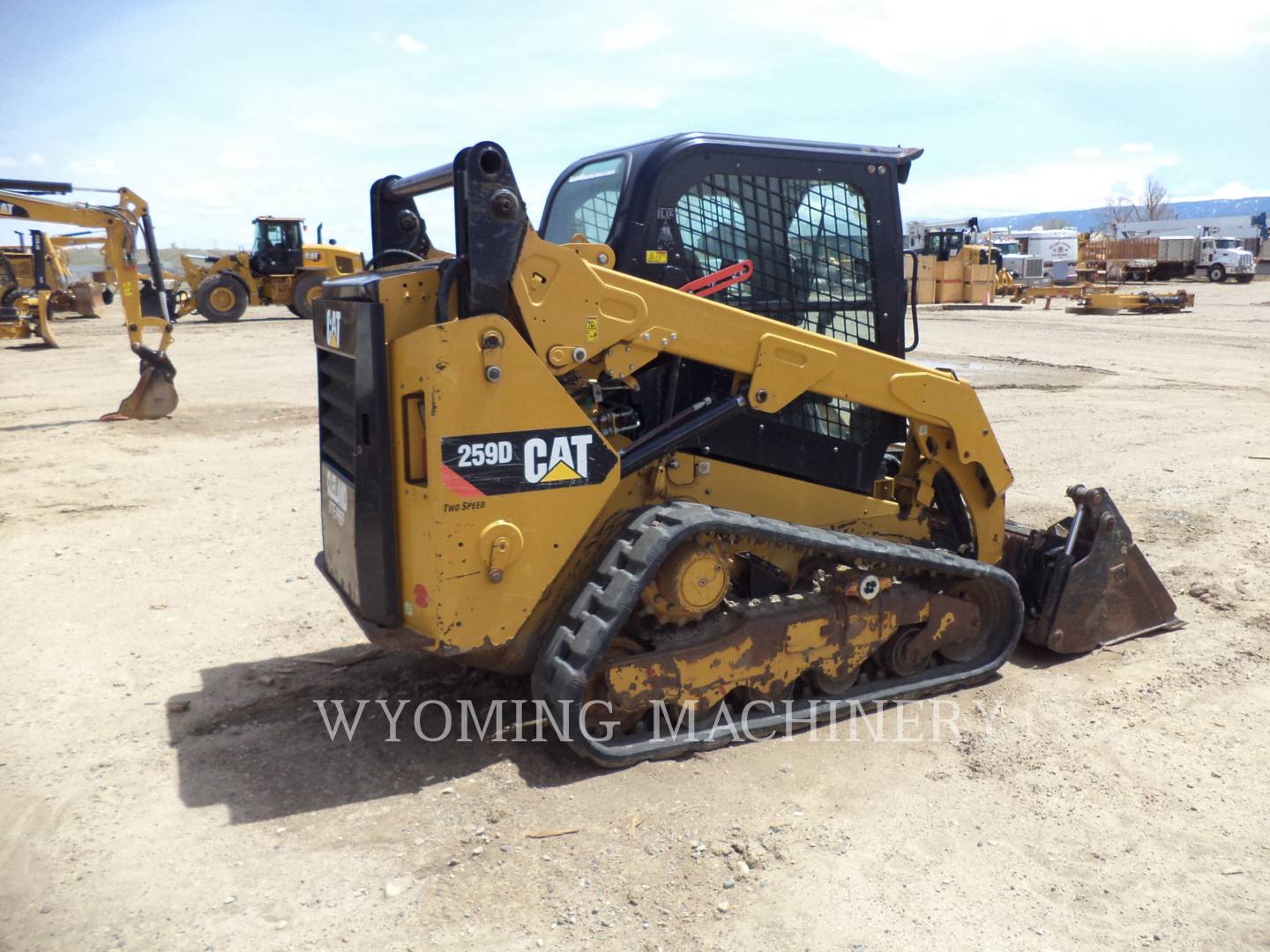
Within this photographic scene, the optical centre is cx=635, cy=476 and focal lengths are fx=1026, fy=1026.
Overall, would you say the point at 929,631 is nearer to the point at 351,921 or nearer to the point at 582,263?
the point at 582,263

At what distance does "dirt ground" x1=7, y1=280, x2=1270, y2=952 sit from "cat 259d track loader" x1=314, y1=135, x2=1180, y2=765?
1.18ft

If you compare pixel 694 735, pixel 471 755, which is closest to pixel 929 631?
pixel 694 735

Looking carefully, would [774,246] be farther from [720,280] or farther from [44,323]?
[44,323]

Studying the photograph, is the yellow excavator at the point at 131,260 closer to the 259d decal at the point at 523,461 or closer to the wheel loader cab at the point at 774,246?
the wheel loader cab at the point at 774,246

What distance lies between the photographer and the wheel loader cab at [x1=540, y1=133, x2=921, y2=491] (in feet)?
14.4

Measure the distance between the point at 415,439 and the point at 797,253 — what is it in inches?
80.1

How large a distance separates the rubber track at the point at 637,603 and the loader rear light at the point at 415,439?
2.55ft

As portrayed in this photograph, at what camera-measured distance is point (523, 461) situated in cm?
384

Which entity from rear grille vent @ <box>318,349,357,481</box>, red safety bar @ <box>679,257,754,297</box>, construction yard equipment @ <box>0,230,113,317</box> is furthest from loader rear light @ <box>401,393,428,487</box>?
construction yard equipment @ <box>0,230,113,317</box>

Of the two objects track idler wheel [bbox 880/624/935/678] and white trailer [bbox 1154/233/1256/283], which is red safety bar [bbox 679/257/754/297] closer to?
track idler wheel [bbox 880/624/935/678]

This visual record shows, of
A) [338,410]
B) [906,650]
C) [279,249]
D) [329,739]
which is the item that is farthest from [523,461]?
[279,249]

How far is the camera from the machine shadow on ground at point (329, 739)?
3.95 m

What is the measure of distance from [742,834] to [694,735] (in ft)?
1.98

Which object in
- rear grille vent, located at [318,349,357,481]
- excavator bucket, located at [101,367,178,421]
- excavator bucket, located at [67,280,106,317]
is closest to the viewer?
rear grille vent, located at [318,349,357,481]
